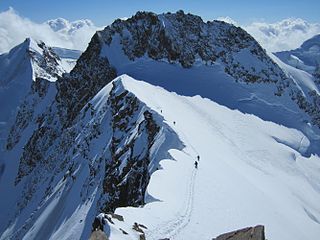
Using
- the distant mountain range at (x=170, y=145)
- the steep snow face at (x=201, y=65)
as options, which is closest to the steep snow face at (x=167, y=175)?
the distant mountain range at (x=170, y=145)

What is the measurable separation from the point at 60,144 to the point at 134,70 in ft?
68.5

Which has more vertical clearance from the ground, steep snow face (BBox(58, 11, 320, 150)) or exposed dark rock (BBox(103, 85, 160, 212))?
steep snow face (BBox(58, 11, 320, 150))

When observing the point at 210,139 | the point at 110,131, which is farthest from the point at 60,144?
the point at 210,139

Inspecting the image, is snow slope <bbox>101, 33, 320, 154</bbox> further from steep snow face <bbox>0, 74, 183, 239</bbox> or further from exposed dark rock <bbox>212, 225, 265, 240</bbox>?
exposed dark rock <bbox>212, 225, 265, 240</bbox>

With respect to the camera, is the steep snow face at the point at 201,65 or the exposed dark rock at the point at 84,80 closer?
the steep snow face at the point at 201,65

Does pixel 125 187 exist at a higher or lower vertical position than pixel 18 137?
higher

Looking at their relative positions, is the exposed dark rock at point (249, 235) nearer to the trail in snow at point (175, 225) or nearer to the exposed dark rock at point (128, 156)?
the trail in snow at point (175, 225)

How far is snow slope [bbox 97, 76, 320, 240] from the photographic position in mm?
23234

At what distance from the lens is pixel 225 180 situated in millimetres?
33781

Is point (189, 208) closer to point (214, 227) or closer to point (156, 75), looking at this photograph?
point (214, 227)

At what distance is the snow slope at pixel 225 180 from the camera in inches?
915

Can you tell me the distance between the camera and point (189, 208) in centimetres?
2506

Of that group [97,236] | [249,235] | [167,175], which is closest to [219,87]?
[167,175]

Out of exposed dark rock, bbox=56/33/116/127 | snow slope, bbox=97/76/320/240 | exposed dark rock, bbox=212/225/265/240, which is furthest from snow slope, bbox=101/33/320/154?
exposed dark rock, bbox=212/225/265/240
